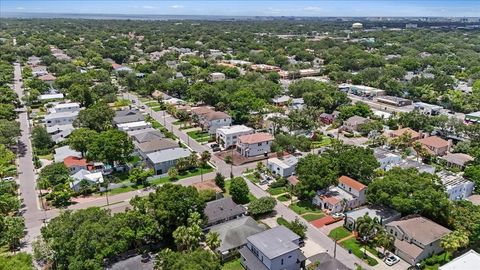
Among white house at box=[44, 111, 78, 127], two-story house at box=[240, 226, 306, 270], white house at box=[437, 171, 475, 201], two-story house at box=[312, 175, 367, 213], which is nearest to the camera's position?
two-story house at box=[240, 226, 306, 270]

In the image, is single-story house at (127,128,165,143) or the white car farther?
single-story house at (127,128,165,143)

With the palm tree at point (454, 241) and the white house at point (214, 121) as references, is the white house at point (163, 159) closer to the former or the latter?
the white house at point (214, 121)

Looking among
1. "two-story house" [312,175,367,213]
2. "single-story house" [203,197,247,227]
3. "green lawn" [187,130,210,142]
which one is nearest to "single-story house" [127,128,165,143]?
"green lawn" [187,130,210,142]

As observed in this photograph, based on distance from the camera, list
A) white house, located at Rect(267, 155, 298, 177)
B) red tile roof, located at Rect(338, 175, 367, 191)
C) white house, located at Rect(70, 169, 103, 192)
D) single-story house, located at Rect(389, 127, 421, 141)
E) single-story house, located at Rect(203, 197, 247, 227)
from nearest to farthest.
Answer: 1. single-story house, located at Rect(203, 197, 247, 227)
2. red tile roof, located at Rect(338, 175, 367, 191)
3. white house, located at Rect(70, 169, 103, 192)
4. white house, located at Rect(267, 155, 298, 177)
5. single-story house, located at Rect(389, 127, 421, 141)

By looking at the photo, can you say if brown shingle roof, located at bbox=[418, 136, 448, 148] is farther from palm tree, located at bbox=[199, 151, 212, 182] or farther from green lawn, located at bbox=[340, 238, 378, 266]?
palm tree, located at bbox=[199, 151, 212, 182]

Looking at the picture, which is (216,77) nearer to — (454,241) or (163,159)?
(163,159)
